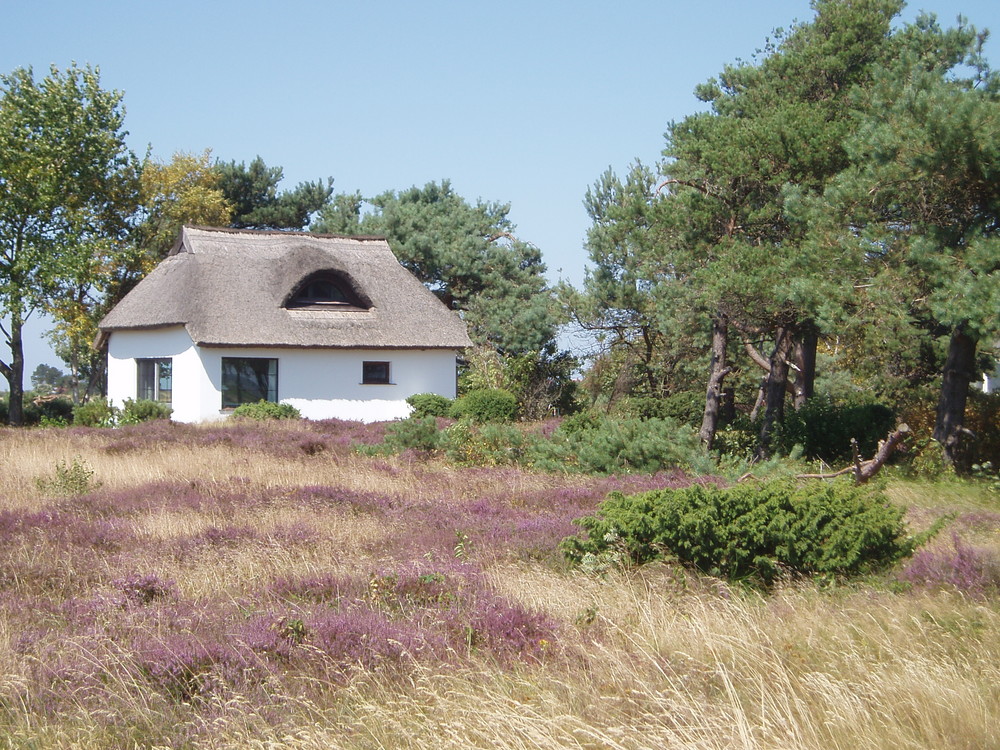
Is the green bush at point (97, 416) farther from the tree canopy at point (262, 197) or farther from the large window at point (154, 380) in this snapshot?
the tree canopy at point (262, 197)

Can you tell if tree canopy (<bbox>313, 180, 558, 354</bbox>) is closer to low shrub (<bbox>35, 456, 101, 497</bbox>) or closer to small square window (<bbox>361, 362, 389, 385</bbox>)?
small square window (<bbox>361, 362, 389, 385</bbox>)

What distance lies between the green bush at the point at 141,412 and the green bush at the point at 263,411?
1.89 meters

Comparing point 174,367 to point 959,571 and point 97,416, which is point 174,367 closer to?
point 97,416

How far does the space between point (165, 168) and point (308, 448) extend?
24.5m

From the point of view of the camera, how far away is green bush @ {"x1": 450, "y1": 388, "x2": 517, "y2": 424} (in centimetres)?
2494

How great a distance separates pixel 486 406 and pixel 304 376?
5.46 meters

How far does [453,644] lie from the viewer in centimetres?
523

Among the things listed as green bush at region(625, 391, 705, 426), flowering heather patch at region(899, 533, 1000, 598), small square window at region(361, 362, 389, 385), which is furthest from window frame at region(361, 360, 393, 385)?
flowering heather patch at region(899, 533, 1000, 598)

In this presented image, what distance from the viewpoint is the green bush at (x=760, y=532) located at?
6582 mm

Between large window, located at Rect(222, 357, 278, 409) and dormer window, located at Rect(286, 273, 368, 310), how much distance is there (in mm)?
2127

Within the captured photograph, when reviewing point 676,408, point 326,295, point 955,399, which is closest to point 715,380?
point 955,399

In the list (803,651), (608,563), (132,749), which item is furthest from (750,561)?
(132,749)

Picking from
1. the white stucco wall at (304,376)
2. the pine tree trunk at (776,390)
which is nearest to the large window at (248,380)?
the white stucco wall at (304,376)

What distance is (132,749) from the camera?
13.6 ft
